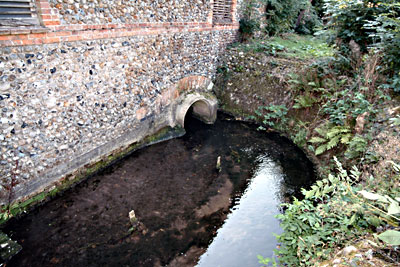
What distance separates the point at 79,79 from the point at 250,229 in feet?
16.5

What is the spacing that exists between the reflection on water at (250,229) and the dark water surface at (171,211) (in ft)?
0.06

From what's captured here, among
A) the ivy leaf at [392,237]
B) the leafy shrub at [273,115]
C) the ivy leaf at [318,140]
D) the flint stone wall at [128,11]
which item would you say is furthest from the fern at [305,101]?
the ivy leaf at [392,237]

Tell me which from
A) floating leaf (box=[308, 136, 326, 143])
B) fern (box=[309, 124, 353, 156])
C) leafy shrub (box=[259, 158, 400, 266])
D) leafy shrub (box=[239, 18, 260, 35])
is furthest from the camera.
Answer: leafy shrub (box=[239, 18, 260, 35])

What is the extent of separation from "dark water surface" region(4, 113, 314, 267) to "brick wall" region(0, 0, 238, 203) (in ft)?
3.23

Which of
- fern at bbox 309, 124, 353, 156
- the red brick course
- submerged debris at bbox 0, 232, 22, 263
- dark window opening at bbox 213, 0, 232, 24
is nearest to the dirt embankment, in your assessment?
fern at bbox 309, 124, 353, 156

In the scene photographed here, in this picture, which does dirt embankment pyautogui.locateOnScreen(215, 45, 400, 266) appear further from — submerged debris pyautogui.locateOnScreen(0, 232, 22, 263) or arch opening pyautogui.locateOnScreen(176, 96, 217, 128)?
submerged debris pyautogui.locateOnScreen(0, 232, 22, 263)

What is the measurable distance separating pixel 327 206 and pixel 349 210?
414 millimetres

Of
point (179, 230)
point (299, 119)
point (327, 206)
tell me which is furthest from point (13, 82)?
point (299, 119)

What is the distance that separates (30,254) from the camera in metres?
4.46

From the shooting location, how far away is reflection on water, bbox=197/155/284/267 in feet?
15.2

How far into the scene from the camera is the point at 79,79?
5.61 meters

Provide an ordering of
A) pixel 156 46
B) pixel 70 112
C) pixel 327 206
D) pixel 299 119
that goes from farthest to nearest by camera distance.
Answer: pixel 299 119 → pixel 156 46 → pixel 70 112 → pixel 327 206

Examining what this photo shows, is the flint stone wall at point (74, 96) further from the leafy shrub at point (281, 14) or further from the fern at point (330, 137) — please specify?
the leafy shrub at point (281, 14)

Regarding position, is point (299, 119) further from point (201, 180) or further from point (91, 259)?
point (91, 259)
